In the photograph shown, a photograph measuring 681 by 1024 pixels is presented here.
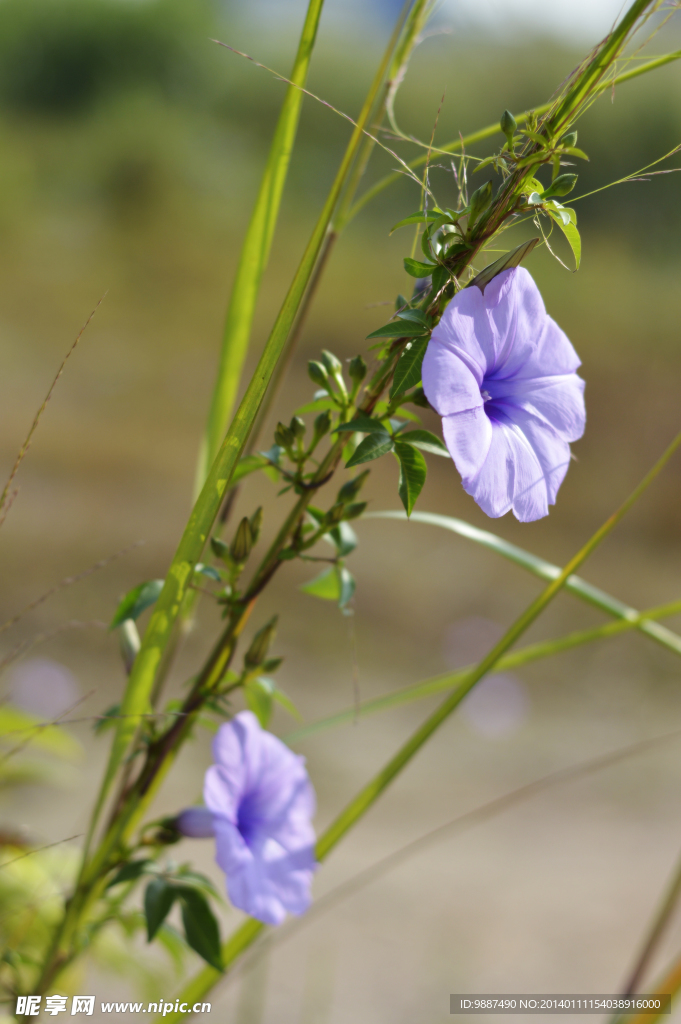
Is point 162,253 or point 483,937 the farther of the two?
point 162,253

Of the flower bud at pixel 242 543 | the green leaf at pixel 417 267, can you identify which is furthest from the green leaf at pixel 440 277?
the flower bud at pixel 242 543

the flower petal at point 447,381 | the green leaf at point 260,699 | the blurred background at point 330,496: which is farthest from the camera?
the blurred background at point 330,496

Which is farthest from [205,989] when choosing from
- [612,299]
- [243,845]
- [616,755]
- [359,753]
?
[612,299]

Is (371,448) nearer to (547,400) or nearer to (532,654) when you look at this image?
(547,400)

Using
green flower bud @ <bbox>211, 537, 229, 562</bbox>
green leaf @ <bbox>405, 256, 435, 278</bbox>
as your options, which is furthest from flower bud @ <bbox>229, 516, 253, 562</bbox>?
green leaf @ <bbox>405, 256, 435, 278</bbox>

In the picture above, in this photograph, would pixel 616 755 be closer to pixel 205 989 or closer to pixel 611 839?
pixel 205 989

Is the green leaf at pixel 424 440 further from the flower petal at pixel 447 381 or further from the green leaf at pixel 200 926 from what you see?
the green leaf at pixel 200 926

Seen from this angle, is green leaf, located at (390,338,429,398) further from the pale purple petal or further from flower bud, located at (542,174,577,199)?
the pale purple petal

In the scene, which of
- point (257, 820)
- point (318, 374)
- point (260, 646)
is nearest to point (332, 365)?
point (318, 374)
